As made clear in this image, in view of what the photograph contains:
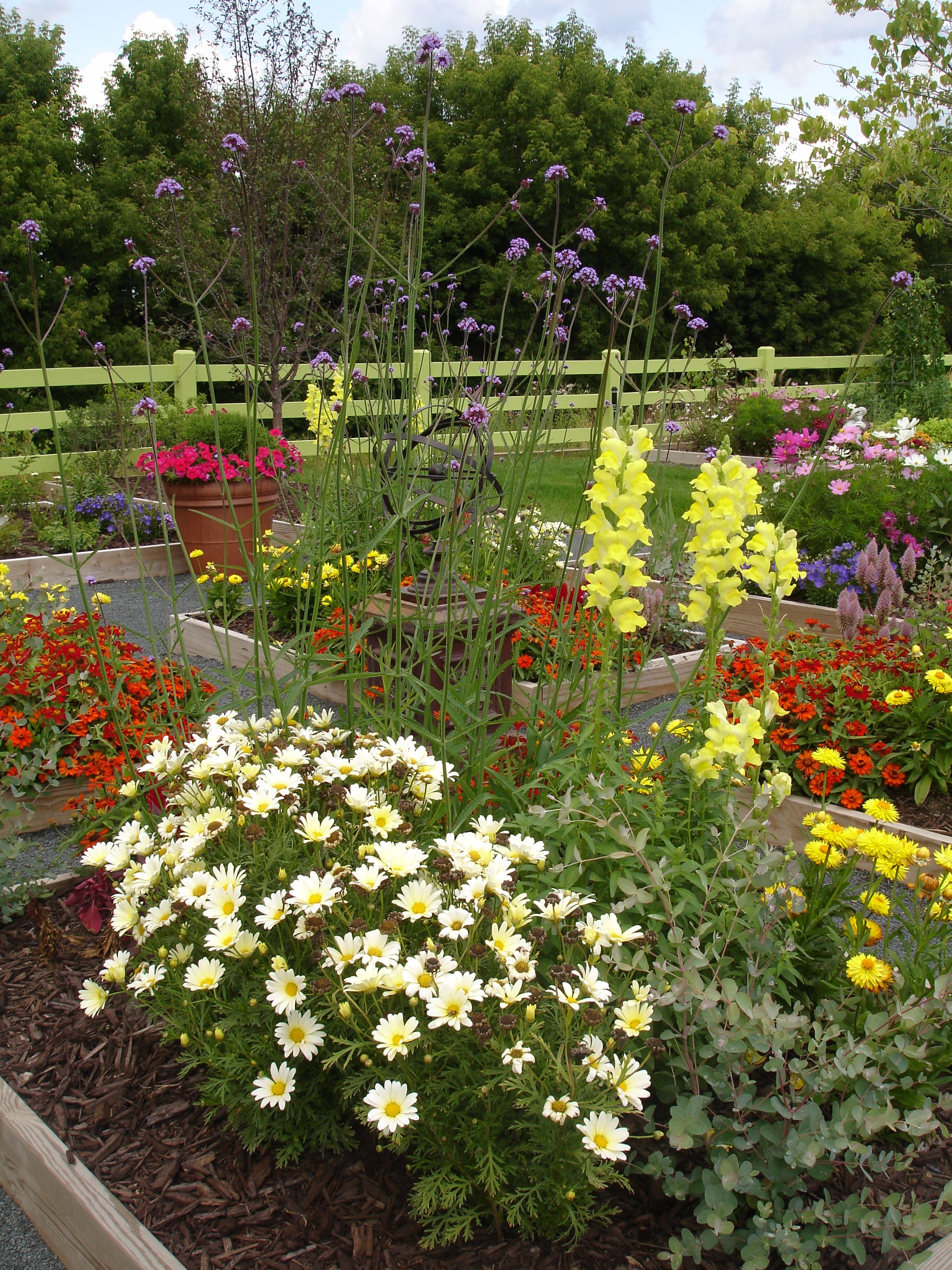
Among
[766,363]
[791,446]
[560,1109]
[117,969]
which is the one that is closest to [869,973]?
[560,1109]

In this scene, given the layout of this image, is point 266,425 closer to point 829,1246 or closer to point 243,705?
point 243,705

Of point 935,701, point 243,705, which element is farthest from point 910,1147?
point 935,701

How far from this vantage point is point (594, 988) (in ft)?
3.98

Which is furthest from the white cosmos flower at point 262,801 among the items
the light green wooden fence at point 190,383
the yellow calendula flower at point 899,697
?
the light green wooden fence at point 190,383

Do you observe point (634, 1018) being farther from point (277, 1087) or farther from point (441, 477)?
point (441, 477)

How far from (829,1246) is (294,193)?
10.0 metres

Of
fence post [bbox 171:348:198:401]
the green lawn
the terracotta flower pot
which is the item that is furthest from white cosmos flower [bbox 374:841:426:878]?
fence post [bbox 171:348:198:401]

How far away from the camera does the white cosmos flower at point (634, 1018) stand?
1205 mm

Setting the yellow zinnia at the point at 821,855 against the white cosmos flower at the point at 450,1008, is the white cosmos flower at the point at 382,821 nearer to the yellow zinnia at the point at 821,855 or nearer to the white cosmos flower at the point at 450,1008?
the white cosmos flower at the point at 450,1008

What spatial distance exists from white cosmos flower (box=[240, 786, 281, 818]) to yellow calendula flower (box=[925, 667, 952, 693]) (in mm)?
1867

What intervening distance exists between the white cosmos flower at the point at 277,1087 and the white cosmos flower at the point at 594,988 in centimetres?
42

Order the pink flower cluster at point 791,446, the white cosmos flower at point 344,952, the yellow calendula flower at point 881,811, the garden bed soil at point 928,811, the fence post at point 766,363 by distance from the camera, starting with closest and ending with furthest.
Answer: the white cosmos flower at point 344,952
the yellow calendula flower at point 881,811
the garden bed soil at point 928,811
the pink flower cluster at point 791,446
the fence post at point 766,363

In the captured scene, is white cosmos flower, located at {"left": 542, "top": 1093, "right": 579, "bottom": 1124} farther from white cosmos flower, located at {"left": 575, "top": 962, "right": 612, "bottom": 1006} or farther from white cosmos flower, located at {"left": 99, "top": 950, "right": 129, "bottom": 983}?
white cosmos flower, located at {"left": 99, "top": 950, "right": 129, "bottom": 983}

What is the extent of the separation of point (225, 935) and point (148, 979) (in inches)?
7.2
